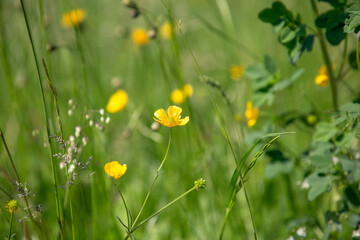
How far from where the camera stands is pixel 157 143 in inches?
93.4

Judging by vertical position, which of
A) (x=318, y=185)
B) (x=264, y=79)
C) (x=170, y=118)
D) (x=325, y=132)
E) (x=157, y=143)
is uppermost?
(x=170, y=118)

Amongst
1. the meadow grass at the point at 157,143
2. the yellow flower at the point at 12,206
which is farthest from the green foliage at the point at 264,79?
the yellow flower at the point at 12,206

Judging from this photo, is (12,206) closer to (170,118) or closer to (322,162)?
(170,118)

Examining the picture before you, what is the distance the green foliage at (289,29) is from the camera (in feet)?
3.82

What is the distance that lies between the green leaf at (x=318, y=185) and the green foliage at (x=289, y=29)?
15.2 inches

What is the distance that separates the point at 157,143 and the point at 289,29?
4.48 ft

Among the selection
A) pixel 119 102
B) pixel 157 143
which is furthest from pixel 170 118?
pixel 157 143

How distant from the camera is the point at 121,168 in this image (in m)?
0.90

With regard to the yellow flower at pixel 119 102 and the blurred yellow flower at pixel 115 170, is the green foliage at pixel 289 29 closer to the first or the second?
the blurred yellow flower at pixel 115 170

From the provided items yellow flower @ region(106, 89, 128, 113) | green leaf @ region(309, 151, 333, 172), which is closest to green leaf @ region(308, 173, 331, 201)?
green leaf @ region(309, 151, 333, 172)

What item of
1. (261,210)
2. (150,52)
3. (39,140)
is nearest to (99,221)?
(261,210)

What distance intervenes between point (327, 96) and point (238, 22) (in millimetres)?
1776

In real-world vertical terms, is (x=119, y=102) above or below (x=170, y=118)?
below

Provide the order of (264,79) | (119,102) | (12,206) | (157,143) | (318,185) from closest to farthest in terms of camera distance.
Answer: (12,206) → (318,185) → (264,79) → (119,102) → (157,143)
